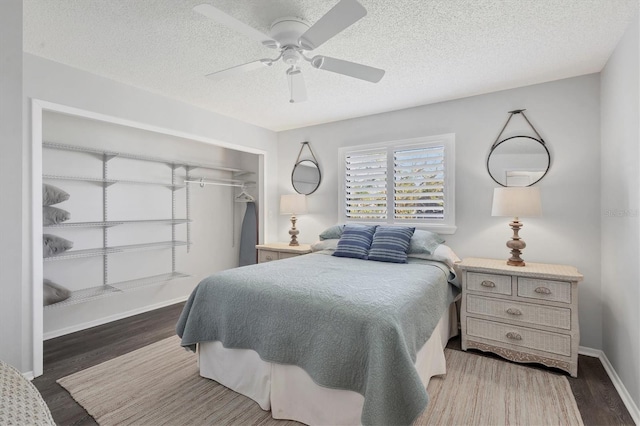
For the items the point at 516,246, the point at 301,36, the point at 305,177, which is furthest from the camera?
the point at 305,177

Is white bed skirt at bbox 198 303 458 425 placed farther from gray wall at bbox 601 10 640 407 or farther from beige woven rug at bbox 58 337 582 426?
gray wall at bbox 601 10 640 407

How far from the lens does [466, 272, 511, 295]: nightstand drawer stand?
102 inches

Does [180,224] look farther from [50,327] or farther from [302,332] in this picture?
[302,332]

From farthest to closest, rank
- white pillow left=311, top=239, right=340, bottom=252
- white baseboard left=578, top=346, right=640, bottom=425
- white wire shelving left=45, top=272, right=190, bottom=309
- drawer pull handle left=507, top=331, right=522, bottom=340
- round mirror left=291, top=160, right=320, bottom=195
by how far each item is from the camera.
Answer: round mirror left=291, top=160, right=320, bottom=195 → white pillow left=311, top=239, right=340, bottom=252 → white wire shelving left=45, top=272, right=190, bottom=309 → drawer pull handle left=507, top=331, right=522, bottom=340 → white baseboard left=578, top=346, right=640, bottom=425

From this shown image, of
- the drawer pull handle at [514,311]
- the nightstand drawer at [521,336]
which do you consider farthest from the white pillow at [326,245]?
the drawer pull handle at [514,311]

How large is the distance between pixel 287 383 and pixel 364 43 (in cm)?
237

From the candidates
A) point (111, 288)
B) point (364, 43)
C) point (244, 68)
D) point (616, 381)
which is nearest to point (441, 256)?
point (616, 381)

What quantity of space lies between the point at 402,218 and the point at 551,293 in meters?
1.63

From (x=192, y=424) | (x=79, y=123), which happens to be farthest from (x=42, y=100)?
(x=192, y=424)

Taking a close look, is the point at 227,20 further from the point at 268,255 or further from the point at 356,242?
the point at 268,255

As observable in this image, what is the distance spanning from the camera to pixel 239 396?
211cm

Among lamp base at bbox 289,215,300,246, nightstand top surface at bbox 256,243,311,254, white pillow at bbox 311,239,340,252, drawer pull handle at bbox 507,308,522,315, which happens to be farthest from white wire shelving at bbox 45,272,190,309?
drawer pull handle at bbox 507,308,522,315

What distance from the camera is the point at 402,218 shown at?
3715mm

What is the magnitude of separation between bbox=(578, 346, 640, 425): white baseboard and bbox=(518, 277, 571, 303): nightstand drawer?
0.59m
